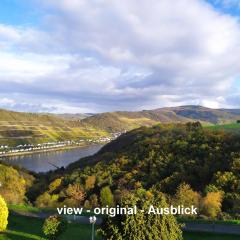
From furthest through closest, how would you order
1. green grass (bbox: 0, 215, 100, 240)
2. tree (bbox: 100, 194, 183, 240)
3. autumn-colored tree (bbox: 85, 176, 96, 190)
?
1. autumn-colored tree (bbox: 85, 176, 96, 190)
2. green grass (bbox: 0, 215, 100, 240)
3. tree (bbox: 100, 194, 183, 240)

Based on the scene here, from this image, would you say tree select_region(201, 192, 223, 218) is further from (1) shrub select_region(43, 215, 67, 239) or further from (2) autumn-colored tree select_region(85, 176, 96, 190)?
(2) autumn-colored tree select_region(85, 176, 96, 190)

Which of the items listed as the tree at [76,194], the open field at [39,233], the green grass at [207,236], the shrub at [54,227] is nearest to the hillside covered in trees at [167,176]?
the tree at [76,194]

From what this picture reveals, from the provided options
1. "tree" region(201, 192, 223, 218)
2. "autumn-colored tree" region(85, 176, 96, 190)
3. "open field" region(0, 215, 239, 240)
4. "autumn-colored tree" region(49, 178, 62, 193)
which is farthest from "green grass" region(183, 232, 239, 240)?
"autumn-colored tree" region(49, 178, 62, 193)

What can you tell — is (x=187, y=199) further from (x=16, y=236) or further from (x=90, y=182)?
(x=90, y=182)

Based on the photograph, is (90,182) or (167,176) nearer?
(167,176)

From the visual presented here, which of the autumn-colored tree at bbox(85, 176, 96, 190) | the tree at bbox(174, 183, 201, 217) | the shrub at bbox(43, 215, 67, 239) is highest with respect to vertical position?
the shrub at bbox(43, 215, 67, 239)

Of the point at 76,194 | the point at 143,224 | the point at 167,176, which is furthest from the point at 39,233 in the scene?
the point at 167,176
